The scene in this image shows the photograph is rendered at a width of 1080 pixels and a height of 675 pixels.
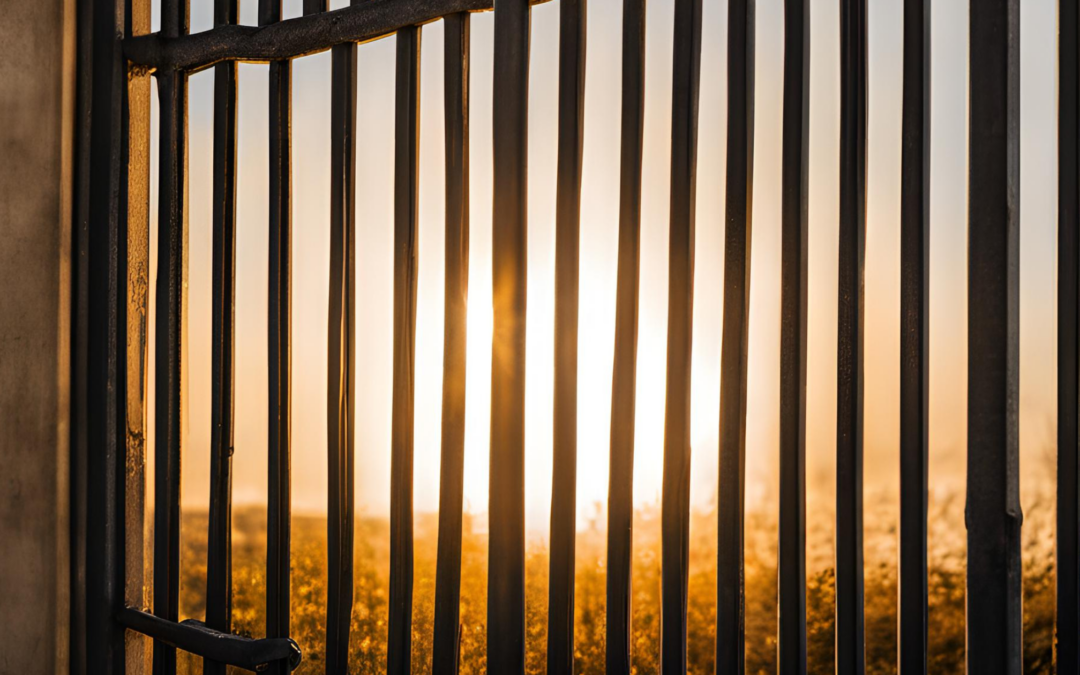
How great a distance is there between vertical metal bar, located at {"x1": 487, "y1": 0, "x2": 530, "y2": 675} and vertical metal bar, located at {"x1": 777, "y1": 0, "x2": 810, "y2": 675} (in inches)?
15.3

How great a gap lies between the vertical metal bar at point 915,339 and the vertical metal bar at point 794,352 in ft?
0.39

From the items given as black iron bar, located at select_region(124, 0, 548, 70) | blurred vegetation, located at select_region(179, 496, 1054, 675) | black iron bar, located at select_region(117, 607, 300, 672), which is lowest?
black iron bar, located at select_region(117, 607, 300, 672)

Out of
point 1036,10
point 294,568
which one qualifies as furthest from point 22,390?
point 1036,10

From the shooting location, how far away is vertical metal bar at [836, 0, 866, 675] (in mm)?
1044

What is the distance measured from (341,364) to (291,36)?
23.3 inches

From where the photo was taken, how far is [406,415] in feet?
4.58

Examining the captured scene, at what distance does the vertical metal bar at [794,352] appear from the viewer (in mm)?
1082

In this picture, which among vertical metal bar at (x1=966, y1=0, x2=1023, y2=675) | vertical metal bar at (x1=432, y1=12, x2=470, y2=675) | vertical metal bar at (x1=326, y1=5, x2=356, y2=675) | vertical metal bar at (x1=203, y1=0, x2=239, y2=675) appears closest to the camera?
vertical metal bar at (x1=966, y1=0, x2=1023, y2=675)

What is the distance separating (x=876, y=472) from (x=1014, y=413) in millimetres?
177

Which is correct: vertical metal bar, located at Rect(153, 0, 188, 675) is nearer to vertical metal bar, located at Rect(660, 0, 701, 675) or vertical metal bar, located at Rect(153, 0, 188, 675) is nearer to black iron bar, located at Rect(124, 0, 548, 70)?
black iron bar, located at Rect(124, 0, 548, 70)

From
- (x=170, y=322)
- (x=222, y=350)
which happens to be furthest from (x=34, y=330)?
(x=222, y=350)

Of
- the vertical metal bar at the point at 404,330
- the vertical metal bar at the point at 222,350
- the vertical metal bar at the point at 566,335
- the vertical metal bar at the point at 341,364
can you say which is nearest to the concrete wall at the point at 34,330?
the vertical metal bar at the point at 222,350

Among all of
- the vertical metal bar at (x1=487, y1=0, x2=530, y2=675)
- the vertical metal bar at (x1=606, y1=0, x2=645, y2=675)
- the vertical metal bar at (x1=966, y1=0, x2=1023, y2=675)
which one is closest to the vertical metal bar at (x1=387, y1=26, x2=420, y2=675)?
the vertical metal bar at (x1=487, y1=0, x2=530, y2=675)

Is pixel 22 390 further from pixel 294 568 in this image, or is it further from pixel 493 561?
pixel 493 561
